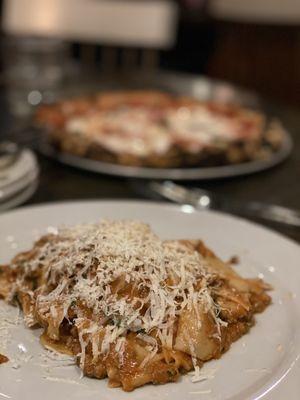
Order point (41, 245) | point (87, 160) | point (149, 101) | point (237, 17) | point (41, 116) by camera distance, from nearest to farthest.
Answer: point (41, 245) < point (87, 160) < point (41, 116) < point (149, 101) < point (237, 17)

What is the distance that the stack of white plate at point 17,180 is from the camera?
1388 mm

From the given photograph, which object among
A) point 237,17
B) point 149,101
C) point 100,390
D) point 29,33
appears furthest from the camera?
point 237,17

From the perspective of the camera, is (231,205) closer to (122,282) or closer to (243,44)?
(122,282)

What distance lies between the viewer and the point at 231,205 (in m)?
1.49

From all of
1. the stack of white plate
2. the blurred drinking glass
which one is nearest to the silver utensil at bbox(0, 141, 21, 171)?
the stack of white plate

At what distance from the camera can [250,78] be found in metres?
4.50

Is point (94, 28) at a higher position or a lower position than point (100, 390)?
higher

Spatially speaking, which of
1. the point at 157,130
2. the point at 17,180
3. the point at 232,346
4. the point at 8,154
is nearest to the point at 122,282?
the point at 232,346

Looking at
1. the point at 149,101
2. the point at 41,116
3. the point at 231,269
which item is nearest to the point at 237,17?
the point at 149,101

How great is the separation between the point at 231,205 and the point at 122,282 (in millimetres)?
632

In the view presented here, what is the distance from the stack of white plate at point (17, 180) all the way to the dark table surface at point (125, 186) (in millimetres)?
68

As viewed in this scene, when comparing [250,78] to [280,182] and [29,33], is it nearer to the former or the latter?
[29,33]

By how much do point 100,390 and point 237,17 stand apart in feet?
13.1

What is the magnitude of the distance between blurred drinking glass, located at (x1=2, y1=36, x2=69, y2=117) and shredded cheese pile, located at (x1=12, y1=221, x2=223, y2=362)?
63.3 inches
